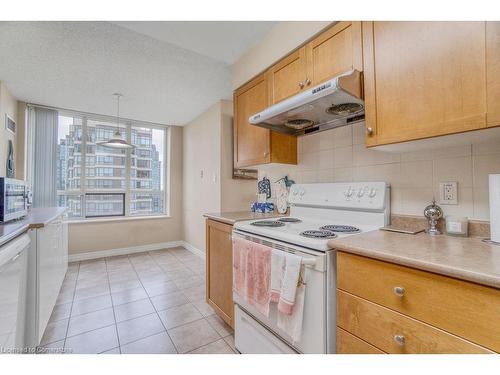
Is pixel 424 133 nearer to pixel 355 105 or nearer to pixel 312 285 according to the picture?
pixel 355 105

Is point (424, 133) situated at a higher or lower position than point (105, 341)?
higher

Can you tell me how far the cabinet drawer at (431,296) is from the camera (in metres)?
0.64

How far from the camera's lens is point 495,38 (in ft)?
2.76

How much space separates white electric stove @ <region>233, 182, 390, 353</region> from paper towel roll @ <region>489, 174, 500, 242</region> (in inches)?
18.1

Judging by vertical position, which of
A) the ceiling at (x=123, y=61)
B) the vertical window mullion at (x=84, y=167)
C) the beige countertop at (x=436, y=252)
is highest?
the ceiling at (x=123, y=61)

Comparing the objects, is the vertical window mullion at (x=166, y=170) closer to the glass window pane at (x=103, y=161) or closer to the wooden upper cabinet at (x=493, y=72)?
the glass window pane at (x=103, y=161)

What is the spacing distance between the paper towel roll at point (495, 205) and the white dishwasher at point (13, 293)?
219 cm

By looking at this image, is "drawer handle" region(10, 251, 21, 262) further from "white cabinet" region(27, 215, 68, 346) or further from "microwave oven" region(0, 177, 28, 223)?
"microwave oven" region(0, 177, 28, 223)

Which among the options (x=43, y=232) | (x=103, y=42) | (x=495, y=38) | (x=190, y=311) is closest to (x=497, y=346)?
(x=495, y=38)

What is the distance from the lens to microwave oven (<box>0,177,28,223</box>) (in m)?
1.48

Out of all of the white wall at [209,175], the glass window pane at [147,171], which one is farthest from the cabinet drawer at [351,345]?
the glass window pane at [147,171]

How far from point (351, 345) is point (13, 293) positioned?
1.70m

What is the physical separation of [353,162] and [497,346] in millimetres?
1161
